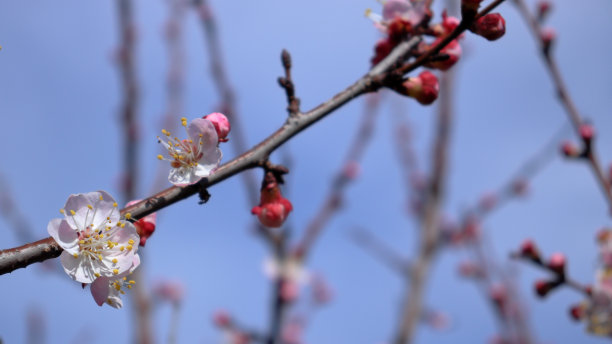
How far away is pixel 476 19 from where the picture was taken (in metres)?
1.21

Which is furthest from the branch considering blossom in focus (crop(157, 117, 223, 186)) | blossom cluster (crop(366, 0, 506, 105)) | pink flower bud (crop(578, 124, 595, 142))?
blossom in focus (crop(157, 117, 223, 186))

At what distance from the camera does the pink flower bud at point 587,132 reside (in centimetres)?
238

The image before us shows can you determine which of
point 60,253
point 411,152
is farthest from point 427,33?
point 411,152

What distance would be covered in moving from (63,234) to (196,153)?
359 millimetres

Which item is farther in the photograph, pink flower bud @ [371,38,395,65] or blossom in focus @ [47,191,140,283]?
pink flower bud @ [371,38,395,65]

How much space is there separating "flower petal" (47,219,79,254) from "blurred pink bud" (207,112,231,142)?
16.4 inches

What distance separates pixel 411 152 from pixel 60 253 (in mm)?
5762

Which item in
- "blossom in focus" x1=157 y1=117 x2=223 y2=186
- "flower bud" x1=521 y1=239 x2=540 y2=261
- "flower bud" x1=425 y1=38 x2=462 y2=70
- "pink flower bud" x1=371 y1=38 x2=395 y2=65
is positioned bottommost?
"flower bud" x1=521 y1=239 x2=540 y2=261

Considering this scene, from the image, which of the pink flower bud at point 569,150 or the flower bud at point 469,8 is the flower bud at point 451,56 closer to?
the flower bud at point 469,8

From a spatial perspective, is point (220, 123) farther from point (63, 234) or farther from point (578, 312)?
point (578, 312)

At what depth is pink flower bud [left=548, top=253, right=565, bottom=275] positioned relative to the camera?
7.07ft

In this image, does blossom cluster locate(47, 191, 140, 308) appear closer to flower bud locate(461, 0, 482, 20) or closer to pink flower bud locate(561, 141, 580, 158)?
flower bud locate(461, 0, 482, 20)

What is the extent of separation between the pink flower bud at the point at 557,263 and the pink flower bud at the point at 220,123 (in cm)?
163

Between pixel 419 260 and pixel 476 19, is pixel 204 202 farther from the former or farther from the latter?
pixel 419 260
